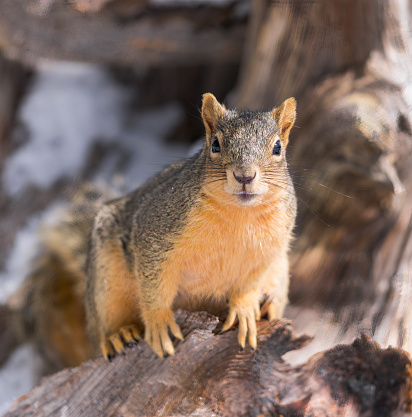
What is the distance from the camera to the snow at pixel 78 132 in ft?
10.7

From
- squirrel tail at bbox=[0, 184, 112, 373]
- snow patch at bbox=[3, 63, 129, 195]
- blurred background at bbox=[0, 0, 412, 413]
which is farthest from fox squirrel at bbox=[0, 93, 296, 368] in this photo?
snow patch at bbox=[3, 63, 129, 195]

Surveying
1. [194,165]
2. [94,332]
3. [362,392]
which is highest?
[194,165]

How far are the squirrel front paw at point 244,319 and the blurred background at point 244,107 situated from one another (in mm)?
176

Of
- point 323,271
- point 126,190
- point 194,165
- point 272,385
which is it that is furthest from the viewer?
point 126,190

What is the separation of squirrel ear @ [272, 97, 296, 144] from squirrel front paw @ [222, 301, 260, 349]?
1.79 feet

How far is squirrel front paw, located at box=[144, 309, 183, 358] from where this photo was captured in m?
1.60

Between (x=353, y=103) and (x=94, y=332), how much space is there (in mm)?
1466

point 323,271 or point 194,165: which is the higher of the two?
point 194,165

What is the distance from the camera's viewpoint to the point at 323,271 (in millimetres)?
2311

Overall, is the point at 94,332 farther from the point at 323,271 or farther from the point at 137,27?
the point at 137,27

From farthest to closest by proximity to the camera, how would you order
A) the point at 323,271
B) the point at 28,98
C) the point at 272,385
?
the point at 28,98, the point at 323,271, the point at 272,385

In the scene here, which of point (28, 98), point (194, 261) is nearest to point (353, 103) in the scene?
point (194, 261)

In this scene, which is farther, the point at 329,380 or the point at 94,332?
the point at 94,332

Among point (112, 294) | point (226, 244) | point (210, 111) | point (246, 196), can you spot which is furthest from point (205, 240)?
point (112, 294)
